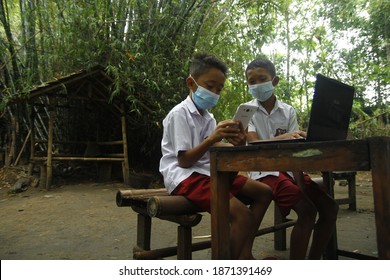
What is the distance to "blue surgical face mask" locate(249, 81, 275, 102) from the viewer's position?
2270 mm

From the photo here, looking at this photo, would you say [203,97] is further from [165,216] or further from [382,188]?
[382,188]

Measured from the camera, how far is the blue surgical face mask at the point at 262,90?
2.27 m

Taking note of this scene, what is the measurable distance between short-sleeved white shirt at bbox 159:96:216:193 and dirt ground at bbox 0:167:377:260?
1.07 metres

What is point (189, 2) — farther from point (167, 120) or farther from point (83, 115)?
point (167, 120)

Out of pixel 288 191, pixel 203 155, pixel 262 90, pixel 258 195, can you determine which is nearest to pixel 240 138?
pixel 203 155

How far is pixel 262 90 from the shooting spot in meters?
2.29

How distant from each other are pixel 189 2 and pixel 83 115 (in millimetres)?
3222

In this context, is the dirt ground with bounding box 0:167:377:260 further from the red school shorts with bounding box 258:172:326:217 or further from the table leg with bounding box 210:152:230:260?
the table leg with bounding box 210:152:230:260

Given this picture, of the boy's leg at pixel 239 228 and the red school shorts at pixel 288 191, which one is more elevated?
the red school shorts at pixel 288 191

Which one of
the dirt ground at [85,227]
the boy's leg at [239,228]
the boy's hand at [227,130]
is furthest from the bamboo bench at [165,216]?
the dirt ground at [85,227]

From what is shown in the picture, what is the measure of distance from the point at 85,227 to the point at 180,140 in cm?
254

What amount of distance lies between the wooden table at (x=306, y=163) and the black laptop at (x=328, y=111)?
187mm

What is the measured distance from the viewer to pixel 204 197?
167 cm

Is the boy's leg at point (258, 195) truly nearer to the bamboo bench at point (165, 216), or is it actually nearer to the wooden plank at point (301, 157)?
the bamboo bench at point (165, 216)
